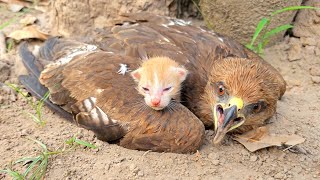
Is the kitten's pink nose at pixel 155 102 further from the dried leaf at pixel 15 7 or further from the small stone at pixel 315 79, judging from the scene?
the dried leaf at pixel 15 7

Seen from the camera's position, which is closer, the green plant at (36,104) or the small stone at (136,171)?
the small stone at (136,171)

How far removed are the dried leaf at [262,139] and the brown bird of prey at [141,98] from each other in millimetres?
76

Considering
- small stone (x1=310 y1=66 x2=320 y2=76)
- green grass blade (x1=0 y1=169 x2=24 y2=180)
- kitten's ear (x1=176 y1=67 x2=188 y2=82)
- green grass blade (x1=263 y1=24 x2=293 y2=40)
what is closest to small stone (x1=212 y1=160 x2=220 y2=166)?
kitten's ear (x1=176 y1=67 x2=188 y2=82)

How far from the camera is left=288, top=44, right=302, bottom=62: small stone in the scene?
18.9 feet

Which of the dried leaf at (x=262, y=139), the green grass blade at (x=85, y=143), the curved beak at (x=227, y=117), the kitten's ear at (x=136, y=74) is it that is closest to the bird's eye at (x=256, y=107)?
the curved beak at (x=227, y=117)

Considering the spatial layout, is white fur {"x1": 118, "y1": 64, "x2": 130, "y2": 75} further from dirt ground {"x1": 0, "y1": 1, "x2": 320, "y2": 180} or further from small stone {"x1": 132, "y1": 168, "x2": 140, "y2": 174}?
small stone {"x1": 132, "y1": 168, "x2": 140, "y2": 174}

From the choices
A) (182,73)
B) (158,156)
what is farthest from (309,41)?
(158,156)

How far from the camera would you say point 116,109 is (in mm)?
4070

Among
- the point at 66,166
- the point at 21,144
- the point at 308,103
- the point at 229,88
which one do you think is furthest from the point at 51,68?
the point at 308,103

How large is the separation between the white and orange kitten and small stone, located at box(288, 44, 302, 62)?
2112mm

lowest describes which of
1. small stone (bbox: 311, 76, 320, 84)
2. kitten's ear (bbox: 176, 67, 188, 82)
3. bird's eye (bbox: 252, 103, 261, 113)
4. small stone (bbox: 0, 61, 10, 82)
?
small stone (bbox: 0, 61, 10, 82)

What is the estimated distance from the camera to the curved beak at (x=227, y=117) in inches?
151

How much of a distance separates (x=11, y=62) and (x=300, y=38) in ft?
10.8

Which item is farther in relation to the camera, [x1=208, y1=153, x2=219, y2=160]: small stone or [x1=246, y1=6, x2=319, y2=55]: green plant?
[x1=246, y1=6, x2=319, y2=55]: green plant
